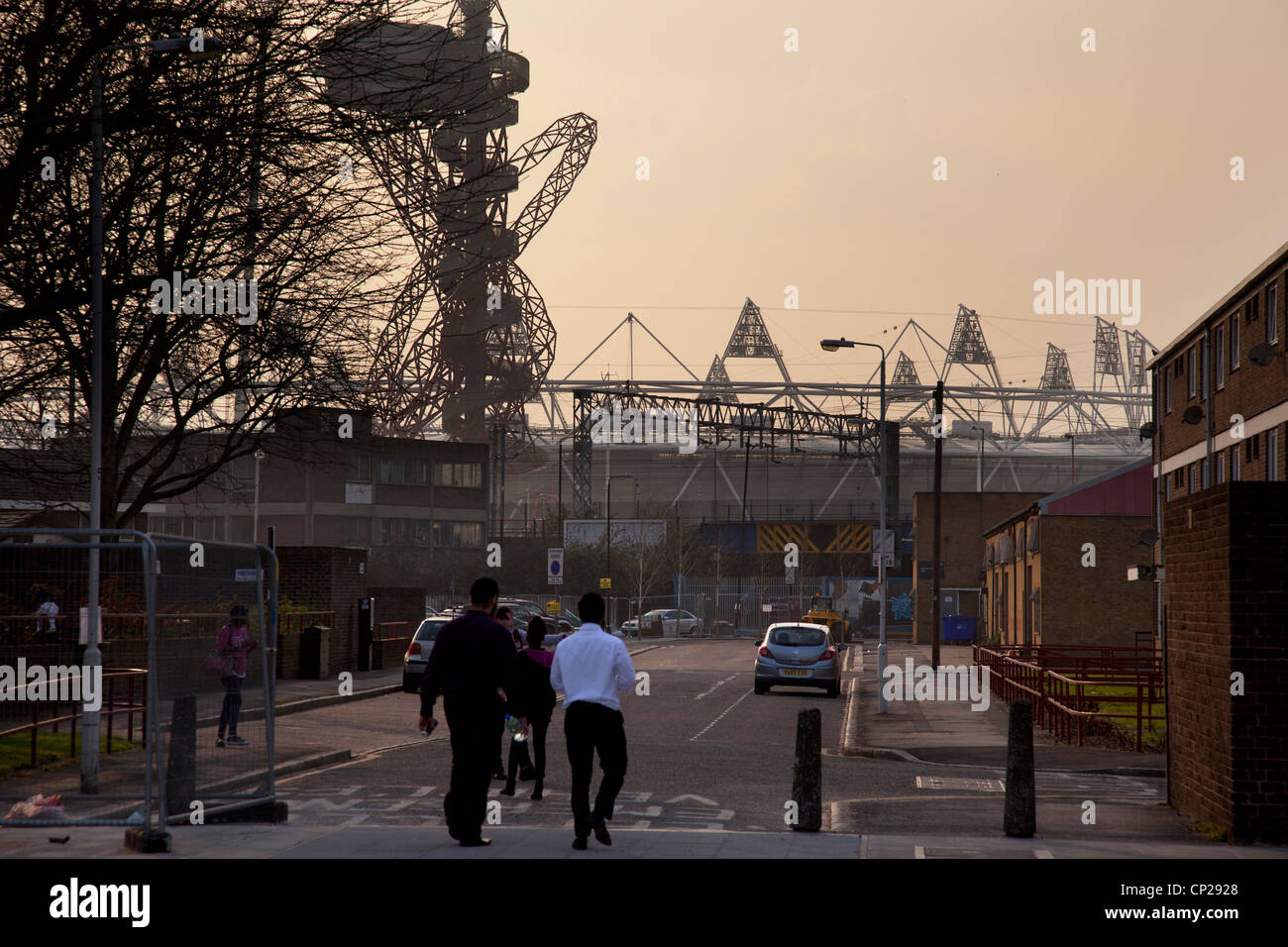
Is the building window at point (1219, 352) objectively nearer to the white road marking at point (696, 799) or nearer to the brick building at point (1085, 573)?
the brick building at point (1085, 573)

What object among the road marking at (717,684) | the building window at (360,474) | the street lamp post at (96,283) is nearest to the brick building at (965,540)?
the building window at (360,474)

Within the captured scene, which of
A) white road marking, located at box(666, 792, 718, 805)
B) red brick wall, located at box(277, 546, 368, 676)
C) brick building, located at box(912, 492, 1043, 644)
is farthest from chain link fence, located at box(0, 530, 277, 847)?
brick building, located at box(912, 492, 1043, 644)

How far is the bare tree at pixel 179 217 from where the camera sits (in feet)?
42.2

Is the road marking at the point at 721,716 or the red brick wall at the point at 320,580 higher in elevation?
the red brick wall at the point at 320,580

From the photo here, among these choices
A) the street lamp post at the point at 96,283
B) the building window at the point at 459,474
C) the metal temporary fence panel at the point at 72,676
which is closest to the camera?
the metal temporary fence panel at the point at 72,676

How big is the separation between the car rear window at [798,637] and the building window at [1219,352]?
49.8ft

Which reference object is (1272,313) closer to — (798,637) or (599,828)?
(798,637)

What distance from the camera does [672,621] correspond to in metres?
75.7

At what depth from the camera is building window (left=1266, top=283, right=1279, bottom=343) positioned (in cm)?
3316

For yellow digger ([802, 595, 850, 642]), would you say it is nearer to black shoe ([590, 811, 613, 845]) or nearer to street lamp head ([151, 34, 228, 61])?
street lamp head ([151, 34, 228, 61])

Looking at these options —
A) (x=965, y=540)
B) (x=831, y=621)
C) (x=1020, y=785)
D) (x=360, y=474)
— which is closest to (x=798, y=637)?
(x=1020, y=785)

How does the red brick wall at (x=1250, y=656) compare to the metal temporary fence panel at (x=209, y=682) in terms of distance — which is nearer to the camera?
the metal temporary fence panel at (x=209, y=682)

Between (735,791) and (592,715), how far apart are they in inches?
205
